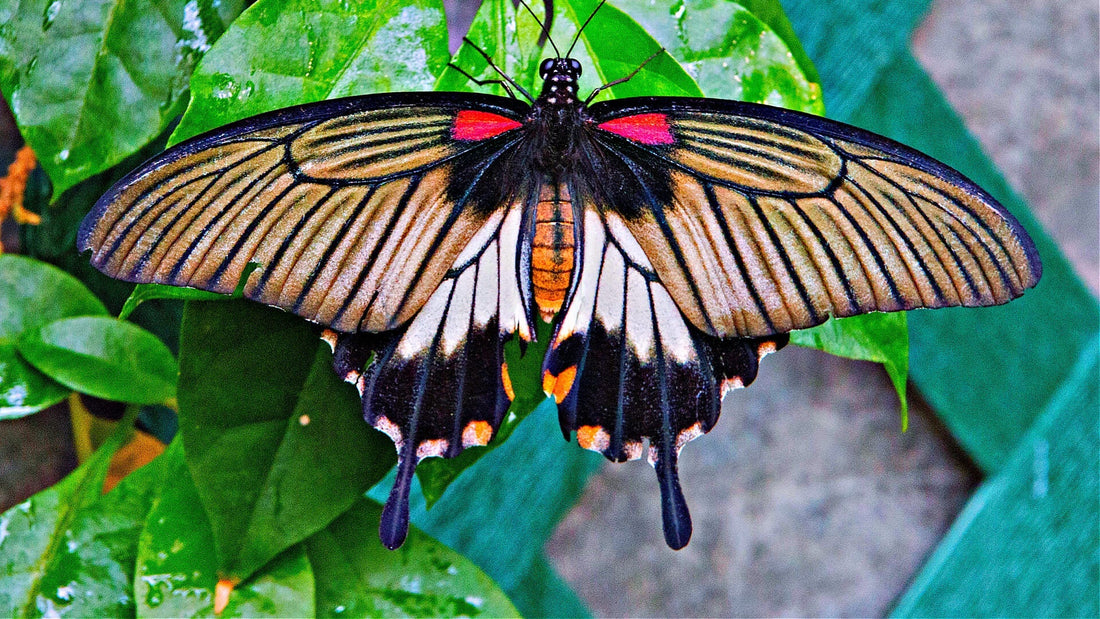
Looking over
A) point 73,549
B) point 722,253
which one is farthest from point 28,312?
point 722,253

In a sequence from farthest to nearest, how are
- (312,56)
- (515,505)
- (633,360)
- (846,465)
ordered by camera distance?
(846,465) < (515,505) < (633,360) < (312,56)

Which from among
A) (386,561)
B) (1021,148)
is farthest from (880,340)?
(1021,148)

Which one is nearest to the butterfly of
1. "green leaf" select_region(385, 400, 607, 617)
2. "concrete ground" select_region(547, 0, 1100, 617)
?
"green leaf" select_region(385, 400, 607, 617)

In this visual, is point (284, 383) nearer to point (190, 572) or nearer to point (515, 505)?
point (190, 572)

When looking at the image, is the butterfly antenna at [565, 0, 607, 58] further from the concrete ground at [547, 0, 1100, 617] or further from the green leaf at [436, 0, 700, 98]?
the concrete ground at [547, 0, 1100, 617]

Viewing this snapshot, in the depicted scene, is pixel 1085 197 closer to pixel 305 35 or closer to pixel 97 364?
pixel 305 35

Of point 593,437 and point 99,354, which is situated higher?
point 593,437
